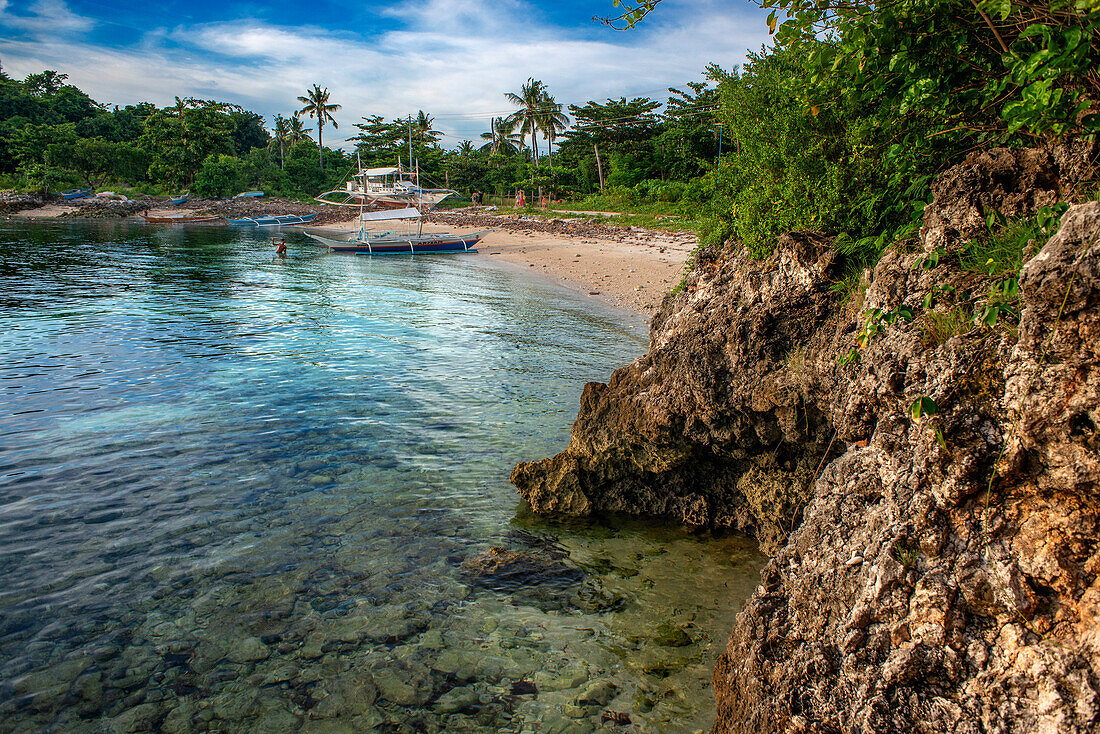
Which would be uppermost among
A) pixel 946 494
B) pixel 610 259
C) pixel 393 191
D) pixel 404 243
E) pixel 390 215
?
pixel 393 191

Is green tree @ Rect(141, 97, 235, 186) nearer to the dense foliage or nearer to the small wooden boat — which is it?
the small wooden boat

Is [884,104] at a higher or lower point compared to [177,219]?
lower

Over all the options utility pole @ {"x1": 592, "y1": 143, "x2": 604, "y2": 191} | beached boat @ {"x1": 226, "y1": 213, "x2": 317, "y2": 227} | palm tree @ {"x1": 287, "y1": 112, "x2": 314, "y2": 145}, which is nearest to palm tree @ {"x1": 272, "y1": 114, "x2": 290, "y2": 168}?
palm tree @ {"x1": 287, "y1": 112, "x2": 314, "y2": 145}

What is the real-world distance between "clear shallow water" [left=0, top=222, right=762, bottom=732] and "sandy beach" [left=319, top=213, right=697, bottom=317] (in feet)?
32.9

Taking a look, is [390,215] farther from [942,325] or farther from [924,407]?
[924,407]

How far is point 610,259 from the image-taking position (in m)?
31.3

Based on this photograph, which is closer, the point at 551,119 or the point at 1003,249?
Answer: the point at 1003,249

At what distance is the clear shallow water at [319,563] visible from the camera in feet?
14.7

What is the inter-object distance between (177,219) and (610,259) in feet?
184

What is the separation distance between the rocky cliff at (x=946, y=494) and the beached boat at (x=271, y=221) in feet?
231

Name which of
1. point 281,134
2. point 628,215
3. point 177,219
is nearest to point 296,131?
point 281,134

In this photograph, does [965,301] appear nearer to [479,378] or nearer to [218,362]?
[479,378]

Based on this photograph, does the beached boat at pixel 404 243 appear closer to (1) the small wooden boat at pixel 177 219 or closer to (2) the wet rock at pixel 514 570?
(1) the small wooden boat at pixel 177 219

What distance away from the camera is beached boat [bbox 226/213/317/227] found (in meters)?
66.2
